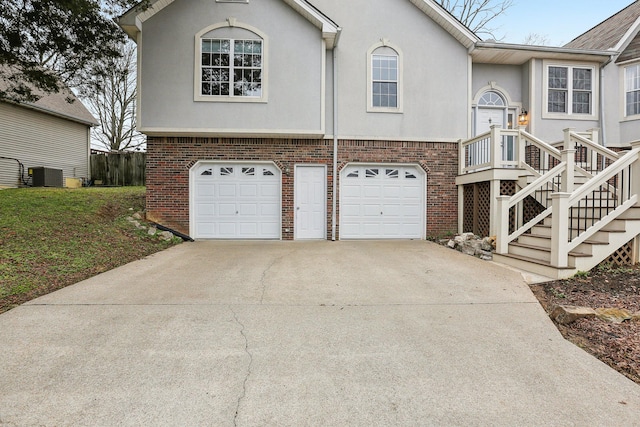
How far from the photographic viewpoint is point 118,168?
709 inches

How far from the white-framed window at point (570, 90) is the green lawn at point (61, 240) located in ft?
39.5

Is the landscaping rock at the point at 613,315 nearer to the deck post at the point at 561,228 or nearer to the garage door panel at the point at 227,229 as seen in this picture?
the deck post at the point at 561,228

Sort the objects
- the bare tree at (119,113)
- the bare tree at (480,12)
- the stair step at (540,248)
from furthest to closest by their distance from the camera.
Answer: the bare tree at (119,113), the bare tree at (480,12), the stair step at (540,248)

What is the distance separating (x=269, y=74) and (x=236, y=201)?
3.61 meters

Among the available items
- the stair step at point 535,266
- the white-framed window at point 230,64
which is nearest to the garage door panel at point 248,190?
the white-framed window at point 230,64

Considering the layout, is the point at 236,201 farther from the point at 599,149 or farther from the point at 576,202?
the point at 599,149

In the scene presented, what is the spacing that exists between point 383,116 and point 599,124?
7044 millimetres

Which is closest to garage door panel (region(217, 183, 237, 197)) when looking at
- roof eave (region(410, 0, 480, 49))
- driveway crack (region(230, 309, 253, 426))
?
driveway crack (region(230, 309, 253, 426))

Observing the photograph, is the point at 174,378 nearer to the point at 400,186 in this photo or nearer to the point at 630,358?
the point at 630,358

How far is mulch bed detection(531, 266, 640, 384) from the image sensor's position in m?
3.10

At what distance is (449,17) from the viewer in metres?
9.89

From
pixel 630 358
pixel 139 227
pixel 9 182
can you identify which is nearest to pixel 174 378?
pixel 630 358

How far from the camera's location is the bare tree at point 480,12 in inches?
744

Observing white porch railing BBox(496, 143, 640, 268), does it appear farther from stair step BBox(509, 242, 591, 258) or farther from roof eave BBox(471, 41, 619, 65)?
roof eave BBox(471, 41, 619, 65)
